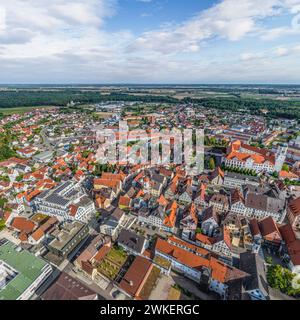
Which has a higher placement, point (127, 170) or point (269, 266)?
point (127, 170)

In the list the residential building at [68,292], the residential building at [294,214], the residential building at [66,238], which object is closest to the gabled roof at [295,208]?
the residential building at [294,214]

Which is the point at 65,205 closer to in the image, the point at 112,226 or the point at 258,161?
the point at 112,226

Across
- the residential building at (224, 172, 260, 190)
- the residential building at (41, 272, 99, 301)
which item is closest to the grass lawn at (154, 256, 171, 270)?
the residential building at (41, 272, 99, 301)

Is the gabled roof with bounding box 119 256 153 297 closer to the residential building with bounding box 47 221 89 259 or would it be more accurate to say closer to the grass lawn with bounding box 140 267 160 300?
the grass lawn with bounding box 140 267 160 300

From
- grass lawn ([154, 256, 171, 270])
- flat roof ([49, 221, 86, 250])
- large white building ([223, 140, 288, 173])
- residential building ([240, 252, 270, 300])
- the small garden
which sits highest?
large white building ([223, 140, 288, 173])

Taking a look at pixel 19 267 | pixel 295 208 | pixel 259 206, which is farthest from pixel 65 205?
pixel 295 208

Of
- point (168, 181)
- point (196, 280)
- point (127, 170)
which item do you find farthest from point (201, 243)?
point (127, 170)
